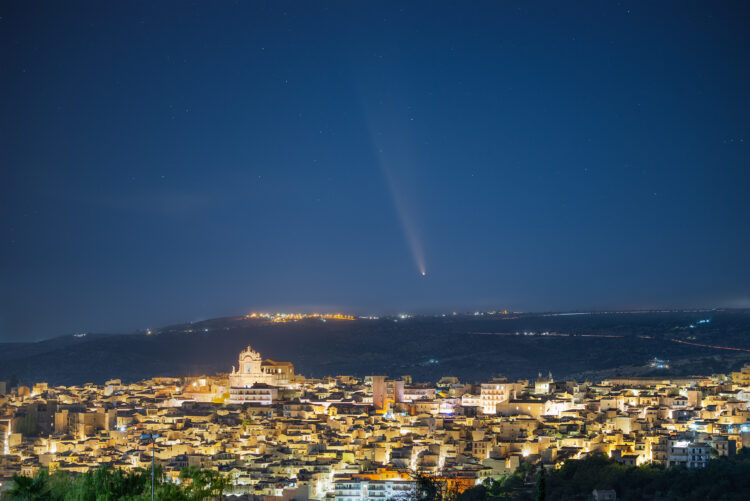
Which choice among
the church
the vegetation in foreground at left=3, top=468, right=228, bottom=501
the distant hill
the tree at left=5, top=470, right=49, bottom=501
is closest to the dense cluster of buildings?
the church

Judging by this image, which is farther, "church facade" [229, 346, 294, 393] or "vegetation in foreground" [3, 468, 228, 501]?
"church facade" [229, 346, 294, 393]

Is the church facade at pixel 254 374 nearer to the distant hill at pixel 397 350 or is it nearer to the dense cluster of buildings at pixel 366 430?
the dense cluster of buildings at pixel 366 430

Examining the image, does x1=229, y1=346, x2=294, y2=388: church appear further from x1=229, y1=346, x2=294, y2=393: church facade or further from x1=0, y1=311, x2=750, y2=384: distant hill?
x1=0, y1=311, x2=750, y2=384: distant hill

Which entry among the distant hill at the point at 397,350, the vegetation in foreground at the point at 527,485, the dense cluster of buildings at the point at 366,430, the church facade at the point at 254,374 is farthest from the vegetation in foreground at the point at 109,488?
the distant hill at the point at 397,350

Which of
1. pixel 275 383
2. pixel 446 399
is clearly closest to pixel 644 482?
pixel 446 399

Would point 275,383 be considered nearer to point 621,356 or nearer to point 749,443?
point 749,443

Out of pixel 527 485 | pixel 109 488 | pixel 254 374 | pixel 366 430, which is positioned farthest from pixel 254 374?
pixel 109 488
